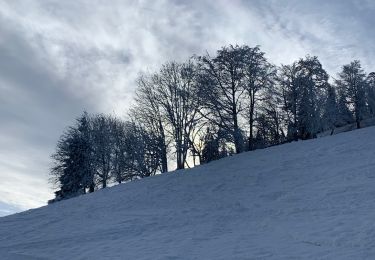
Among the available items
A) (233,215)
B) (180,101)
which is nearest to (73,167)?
(180,101)

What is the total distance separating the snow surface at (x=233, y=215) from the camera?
44.2 feet

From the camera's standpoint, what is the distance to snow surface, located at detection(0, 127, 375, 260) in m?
13.5

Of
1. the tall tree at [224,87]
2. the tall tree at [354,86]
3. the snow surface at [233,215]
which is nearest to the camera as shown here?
the snow surface at [233,215]

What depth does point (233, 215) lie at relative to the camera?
1861 cm

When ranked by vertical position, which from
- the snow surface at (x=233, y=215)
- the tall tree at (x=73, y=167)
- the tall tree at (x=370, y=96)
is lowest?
the snow surface at (x=233, y=215)

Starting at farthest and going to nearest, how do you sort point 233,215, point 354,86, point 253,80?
point 354,86, point 253,80, point 233,215

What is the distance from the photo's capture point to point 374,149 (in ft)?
84.1

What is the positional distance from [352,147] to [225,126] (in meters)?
14.9

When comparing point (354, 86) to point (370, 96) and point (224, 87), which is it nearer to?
point (370, 96)

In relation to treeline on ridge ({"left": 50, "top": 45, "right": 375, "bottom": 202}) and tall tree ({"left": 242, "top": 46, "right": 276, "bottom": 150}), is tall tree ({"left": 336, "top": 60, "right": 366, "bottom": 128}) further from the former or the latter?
tall tree ({"left": 242, "top": 46, "right": 276, "bottom": 150})

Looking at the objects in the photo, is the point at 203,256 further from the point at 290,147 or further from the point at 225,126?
the point at 225,126

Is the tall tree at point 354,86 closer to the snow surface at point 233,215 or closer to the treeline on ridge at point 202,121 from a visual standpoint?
the treeline on ridge at point 202,121

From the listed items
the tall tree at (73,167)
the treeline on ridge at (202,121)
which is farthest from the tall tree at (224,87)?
the tall tree at (73,167)

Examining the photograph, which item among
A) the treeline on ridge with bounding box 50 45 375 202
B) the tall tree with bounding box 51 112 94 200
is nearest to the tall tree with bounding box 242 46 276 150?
the treeline on ridge with bounding box 50 45 375 202
